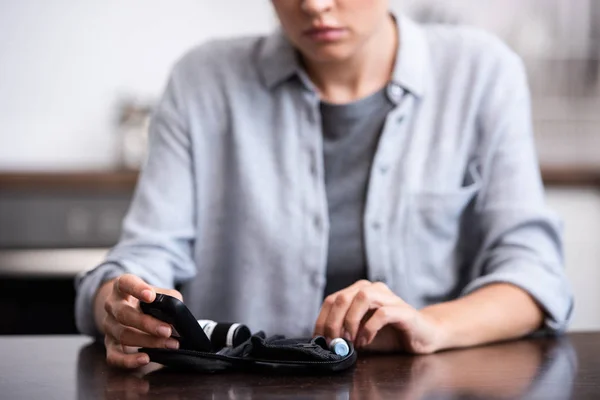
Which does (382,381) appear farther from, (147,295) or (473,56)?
(473,56)

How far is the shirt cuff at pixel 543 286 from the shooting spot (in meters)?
1.24

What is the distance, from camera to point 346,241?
4.70 feet

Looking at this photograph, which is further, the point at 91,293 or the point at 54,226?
the point at 54,226

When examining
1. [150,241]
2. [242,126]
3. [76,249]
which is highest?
[242,126]

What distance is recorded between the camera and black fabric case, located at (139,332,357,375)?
0.90m

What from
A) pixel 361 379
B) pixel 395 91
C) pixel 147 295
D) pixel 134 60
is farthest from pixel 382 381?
pixel 134 60

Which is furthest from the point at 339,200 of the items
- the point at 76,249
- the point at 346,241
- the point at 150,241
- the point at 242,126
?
the point at 76,249

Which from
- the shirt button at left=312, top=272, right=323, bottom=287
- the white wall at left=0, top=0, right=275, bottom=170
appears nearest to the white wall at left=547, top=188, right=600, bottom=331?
the white wall at left=0, top=0, right=275, bottom=170

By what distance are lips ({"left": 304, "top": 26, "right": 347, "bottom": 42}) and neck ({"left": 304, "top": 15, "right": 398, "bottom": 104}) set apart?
159 millimetres

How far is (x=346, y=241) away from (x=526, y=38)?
1.72 m

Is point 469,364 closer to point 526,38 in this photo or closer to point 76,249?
point 76,249

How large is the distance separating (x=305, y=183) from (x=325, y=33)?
26 cm

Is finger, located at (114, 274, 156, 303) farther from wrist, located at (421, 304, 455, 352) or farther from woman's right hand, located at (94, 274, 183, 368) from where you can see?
wrist, located at (421, 304, 455, 352)

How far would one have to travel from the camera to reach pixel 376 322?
104cm
